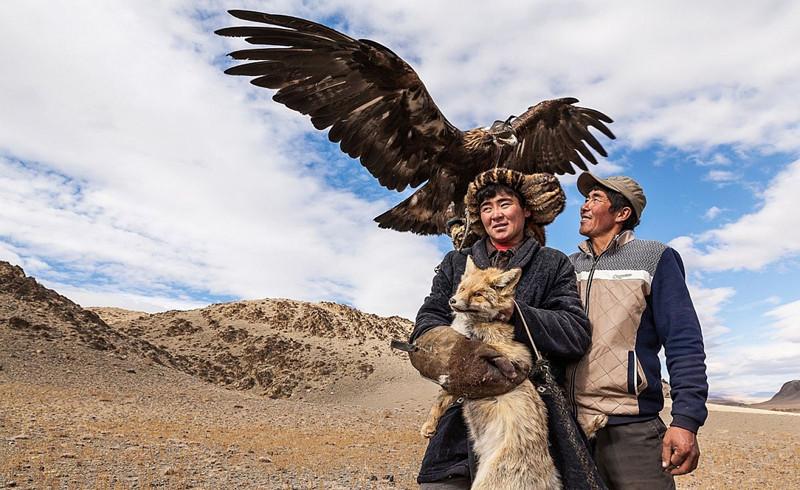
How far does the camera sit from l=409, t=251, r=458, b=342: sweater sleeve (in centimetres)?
288

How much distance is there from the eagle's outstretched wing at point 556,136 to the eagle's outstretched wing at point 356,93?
3.59ft

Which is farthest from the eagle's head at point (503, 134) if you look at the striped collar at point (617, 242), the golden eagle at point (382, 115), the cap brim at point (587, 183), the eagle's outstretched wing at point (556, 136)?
the striped collar at point (617, 242)

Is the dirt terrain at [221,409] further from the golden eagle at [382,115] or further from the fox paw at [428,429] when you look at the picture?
the fox paw at [428,429]

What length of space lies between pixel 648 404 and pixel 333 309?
37715 millimetres

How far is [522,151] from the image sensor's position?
20.9ft

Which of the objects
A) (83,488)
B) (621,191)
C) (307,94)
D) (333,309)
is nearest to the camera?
(621,191)

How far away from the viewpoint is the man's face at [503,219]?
3.00 m

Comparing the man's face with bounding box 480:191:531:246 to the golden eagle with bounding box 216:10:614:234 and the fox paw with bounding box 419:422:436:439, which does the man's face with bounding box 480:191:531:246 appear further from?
the golden eagle with bounding box 216:10:614:234

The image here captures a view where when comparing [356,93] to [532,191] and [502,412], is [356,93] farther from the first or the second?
[502,412]

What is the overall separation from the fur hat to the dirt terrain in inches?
299

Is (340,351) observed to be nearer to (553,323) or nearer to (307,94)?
(307,94)

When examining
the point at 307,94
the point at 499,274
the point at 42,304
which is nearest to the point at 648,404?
the point at 499,274

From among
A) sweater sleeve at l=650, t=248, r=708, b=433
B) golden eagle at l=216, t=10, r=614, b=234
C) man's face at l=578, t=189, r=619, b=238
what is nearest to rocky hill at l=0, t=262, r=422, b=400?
golden eagle at l=216, t=10, r=614, b=234

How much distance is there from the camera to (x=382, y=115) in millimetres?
5520
